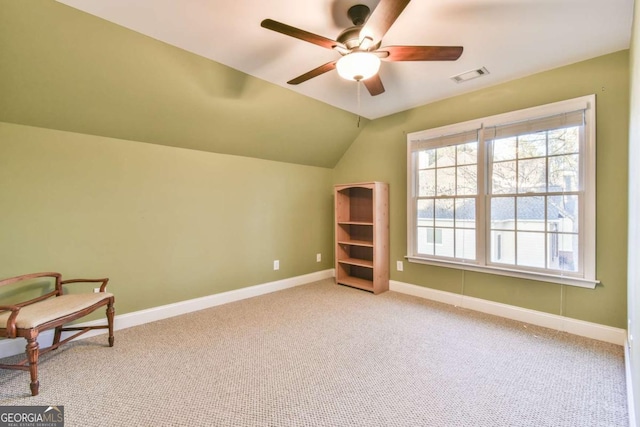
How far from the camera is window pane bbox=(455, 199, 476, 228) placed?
3182 millimetres

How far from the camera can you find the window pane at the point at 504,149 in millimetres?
2891

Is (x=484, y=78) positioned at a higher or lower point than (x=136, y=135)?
higher

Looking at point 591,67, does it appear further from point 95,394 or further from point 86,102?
point 95,394

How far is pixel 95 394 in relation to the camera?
176 centimetres

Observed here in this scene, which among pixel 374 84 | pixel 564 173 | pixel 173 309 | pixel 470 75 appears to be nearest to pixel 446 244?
pixel 564 173

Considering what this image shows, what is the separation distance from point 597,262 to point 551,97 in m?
1.56

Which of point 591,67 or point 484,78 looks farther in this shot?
point 484,78

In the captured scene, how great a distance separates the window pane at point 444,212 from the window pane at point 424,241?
0.52 feet

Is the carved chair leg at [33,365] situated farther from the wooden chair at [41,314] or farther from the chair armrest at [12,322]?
the chair armrest at [12,322]

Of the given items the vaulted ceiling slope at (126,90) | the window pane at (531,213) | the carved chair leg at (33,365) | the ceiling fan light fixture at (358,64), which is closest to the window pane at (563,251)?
the window pane at (531,213)

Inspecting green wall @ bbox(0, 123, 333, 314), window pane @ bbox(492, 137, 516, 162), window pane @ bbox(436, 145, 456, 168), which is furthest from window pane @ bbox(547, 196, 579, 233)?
green wall @ bbox(0, 123, 333, 314)

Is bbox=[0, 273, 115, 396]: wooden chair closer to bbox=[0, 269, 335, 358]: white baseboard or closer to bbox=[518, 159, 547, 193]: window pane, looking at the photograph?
bbox=[0, 269, 335, 358]: white baseboard

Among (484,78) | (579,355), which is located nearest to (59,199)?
(484,78)

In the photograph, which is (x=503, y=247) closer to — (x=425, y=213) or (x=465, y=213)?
(x=465, y=213)
